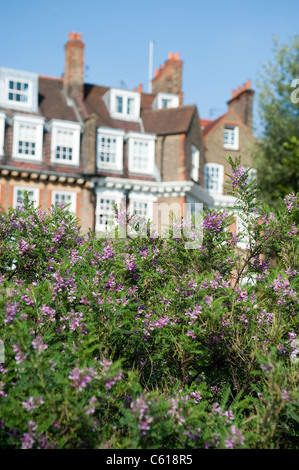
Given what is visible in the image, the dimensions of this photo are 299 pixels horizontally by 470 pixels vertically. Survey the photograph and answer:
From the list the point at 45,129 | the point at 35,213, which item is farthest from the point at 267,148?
the point at 35,213

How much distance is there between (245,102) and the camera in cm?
3681

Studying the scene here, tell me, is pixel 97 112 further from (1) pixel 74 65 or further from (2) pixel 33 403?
(2) pixel 33 403

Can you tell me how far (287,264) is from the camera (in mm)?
6617

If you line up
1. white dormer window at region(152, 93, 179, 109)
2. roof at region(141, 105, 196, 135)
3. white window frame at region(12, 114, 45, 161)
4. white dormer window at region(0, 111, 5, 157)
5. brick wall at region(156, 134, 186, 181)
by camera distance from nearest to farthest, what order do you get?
white dormer window at region(0, 111, 5, 157)
white window frame at region(12, 114, 45, 161)
brick wall at region(156, 134, 186, 181)
roof at region(141, 105, 196, 135)
white dormer window at region(152, 93, 179, 109)

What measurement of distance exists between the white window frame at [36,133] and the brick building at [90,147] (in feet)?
0.16

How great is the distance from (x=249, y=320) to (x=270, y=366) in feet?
5.09

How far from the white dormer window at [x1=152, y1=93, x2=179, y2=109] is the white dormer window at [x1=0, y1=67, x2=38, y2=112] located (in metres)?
7.55

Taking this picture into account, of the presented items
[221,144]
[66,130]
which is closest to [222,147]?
[221,144]

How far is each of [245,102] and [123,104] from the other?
920 cm

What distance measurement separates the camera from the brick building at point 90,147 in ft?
89.6

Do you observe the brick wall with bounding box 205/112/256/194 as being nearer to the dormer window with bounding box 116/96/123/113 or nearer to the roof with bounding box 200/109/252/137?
the roof with bounding box 200/109/252/137

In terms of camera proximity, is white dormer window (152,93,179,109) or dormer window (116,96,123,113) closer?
dormer window (116,96,123,113)

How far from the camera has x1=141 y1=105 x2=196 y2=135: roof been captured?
30.2 meters

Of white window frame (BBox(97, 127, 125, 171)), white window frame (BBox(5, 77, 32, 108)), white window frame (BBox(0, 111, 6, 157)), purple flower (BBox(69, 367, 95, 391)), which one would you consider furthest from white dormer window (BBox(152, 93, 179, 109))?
purple flower (BBox(69, 367, 95, 391))
